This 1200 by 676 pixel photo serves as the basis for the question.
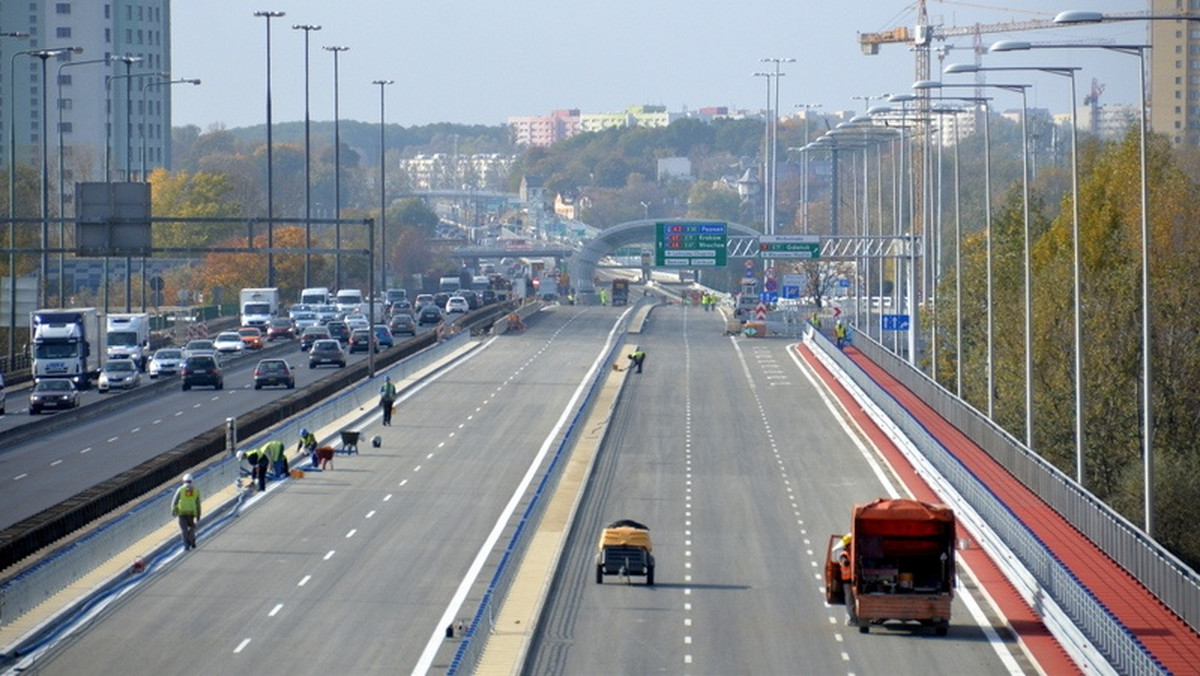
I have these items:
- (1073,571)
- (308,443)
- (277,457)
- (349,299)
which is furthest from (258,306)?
(1073,571)

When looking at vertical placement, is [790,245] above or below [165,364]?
above

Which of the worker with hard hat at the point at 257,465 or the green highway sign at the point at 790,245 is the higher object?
the green highway sign at the point at 790,245

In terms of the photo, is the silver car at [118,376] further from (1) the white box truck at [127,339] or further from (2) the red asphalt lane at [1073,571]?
(2) the red asphalt lane at [1073,571]

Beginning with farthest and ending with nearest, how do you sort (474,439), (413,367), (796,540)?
(413,367) → (474,439) → (796,540)

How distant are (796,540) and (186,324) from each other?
82.3 metres

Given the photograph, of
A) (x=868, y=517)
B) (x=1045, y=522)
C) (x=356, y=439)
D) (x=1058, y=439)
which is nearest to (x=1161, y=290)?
(x=1058, y=439)

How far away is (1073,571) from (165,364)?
55.7 m

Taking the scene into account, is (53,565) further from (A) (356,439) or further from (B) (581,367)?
(B) (581,367)

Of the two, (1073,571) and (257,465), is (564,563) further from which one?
(257,465)

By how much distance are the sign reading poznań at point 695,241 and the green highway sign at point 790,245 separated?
10374 millimetres

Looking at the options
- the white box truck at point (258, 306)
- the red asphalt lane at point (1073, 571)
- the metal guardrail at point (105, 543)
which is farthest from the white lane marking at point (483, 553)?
the white box truck at point (258, 306)

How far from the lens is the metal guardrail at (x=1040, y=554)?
1018 inches

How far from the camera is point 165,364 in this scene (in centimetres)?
8325

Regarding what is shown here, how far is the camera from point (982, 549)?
38.8m
